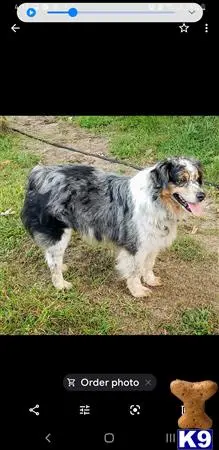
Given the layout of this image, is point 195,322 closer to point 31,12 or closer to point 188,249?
point 188,249

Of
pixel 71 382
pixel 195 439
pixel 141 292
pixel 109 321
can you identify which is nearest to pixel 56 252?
pixel 141 292

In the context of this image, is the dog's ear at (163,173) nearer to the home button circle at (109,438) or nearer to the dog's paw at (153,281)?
the dog's paw at (153,281)

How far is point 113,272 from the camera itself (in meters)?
3.33

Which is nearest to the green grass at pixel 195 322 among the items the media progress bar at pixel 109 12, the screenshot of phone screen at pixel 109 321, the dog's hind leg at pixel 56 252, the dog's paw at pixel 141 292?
the screenshot of phone screen at pixel 109 321

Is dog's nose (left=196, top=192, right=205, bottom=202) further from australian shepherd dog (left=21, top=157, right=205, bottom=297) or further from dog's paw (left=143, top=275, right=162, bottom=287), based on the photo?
dog's paw (left=143, top=275, right=162, bottom=287)

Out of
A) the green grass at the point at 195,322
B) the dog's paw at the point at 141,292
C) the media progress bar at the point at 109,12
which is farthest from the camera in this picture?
the dog's paw at the point at 141,292

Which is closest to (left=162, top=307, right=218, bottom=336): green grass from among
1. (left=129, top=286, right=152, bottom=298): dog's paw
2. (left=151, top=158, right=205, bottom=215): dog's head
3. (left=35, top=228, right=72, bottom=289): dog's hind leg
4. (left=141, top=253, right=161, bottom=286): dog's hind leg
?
(left=129, top=286, right=152, bottom=298): dog's paw

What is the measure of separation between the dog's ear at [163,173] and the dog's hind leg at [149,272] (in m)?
0.58

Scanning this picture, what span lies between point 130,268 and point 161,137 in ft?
2.80

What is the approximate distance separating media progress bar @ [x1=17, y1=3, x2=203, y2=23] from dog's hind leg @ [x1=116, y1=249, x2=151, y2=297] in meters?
1.78

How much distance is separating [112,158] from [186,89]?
1.79 meters

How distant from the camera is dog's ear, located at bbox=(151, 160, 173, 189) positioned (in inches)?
115

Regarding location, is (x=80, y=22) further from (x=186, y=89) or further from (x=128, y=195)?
(x=128, y=195)

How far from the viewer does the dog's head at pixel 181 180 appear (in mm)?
2877
